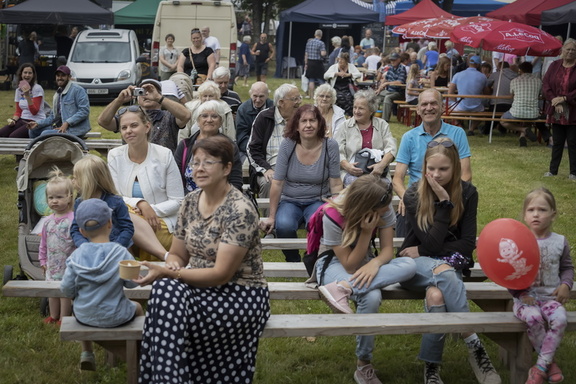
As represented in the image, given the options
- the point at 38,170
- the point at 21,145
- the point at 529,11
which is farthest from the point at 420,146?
the point at 529,11

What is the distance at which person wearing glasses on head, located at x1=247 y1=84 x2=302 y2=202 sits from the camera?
768 centimetres

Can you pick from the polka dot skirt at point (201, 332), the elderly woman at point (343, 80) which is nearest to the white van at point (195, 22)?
the elderly woman at point (343, 80)

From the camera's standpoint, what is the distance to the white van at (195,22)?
20.6 meters

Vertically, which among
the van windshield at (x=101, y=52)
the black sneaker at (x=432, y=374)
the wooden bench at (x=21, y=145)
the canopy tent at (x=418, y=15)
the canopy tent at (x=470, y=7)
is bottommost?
the black sneaker at (x=432, y=374)

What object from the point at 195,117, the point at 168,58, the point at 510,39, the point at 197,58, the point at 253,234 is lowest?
the point at 253,234

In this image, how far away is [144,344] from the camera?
12.6 feet

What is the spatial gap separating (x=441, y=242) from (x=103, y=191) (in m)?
2.13

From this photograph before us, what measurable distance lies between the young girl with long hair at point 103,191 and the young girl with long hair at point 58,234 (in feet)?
0.74

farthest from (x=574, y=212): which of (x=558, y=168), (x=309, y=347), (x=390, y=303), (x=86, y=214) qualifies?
(x=86, y=214)

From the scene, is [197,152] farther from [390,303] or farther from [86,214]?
[390,303]

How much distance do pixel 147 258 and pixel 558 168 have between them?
8.69m

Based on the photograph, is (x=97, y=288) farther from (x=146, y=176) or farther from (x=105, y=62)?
(x=105, y=62)

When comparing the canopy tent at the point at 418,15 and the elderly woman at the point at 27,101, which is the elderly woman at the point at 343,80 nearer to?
the canopy tent at the point at 418,15

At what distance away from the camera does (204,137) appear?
6352mm
